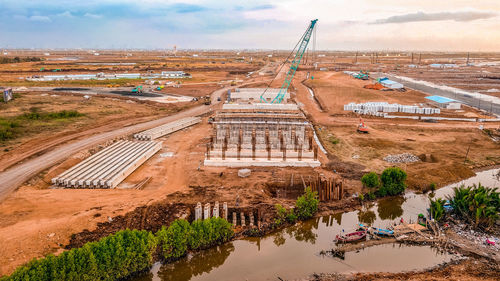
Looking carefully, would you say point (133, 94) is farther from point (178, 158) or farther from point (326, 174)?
point (326, 174)

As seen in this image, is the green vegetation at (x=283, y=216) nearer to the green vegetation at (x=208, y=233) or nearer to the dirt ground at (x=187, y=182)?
the dirt ground at (x=187, y=182)

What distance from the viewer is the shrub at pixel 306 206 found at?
861 inches

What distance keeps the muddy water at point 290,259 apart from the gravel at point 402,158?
1308 cm

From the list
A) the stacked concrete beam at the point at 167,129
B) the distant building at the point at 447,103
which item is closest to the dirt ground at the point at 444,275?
the stacked concrete beam at the point at 167,129

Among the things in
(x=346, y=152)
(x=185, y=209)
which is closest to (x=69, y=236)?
(x=185, y=209)

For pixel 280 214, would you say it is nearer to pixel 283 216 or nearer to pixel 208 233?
pixel 283 216

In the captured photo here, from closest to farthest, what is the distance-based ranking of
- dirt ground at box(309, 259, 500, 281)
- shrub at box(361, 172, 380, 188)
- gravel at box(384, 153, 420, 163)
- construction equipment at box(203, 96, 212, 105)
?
dirt ground at box(309, 259, 500, 281), shrub at box(361, 172, 380, 188), gravel at box(384, 153, 420, 163), construction equipment at box(203, 96, 212, 105)

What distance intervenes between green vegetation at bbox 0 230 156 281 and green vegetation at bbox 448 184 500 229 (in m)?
19.9

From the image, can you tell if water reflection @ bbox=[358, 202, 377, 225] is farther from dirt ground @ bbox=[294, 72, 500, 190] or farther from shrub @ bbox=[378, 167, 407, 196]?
dirt ground @ bbox=[294, 72, 500, 190]

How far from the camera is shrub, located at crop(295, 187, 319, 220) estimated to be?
71.7ft

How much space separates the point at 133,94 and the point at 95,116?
70.3ft

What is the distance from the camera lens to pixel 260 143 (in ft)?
105

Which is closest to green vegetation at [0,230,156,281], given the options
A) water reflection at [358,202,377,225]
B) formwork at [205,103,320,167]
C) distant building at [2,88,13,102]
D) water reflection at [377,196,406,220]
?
formwork at [205,103,320,167]

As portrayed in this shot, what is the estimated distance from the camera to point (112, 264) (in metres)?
14.7
